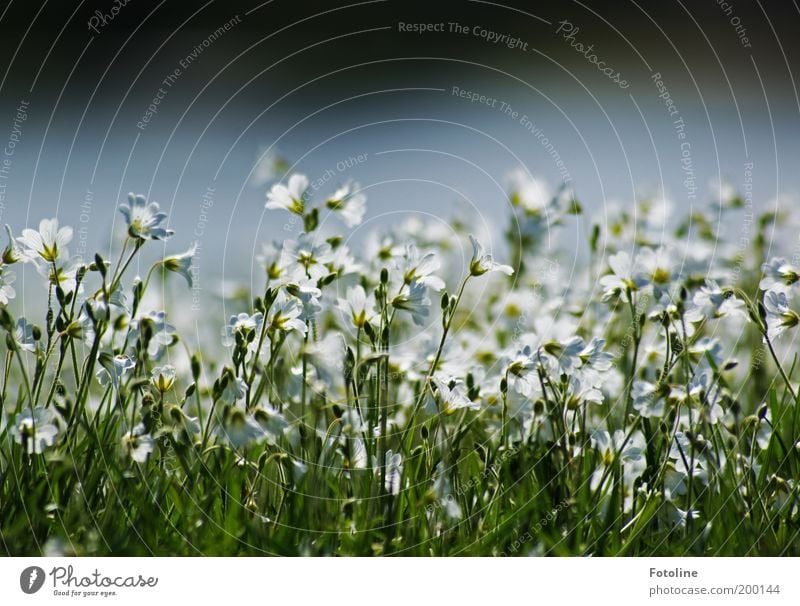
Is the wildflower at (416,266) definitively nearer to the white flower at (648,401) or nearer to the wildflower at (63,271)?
the white flower at (648,401)

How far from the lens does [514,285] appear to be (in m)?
1.75

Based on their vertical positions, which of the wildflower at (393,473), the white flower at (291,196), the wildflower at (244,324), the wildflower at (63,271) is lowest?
the wildflower at (393,473)

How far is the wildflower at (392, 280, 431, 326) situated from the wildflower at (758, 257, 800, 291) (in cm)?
57

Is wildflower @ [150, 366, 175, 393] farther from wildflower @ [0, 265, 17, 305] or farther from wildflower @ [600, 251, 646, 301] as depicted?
wildflower @ [600, 251, 646, 301]

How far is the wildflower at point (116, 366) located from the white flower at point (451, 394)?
48 centimetres

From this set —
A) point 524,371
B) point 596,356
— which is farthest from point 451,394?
point 596,356

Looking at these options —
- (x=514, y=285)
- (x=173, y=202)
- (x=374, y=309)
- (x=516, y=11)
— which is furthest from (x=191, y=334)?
(x=516, y=11)

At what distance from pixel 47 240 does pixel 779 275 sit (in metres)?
1.18

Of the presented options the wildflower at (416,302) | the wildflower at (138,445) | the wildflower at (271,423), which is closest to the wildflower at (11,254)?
the wildflower at (138,445)

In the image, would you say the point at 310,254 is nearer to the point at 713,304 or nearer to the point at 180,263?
the point at 180,263

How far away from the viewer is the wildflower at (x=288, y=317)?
1148 mm

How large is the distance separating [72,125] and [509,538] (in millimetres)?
1110
